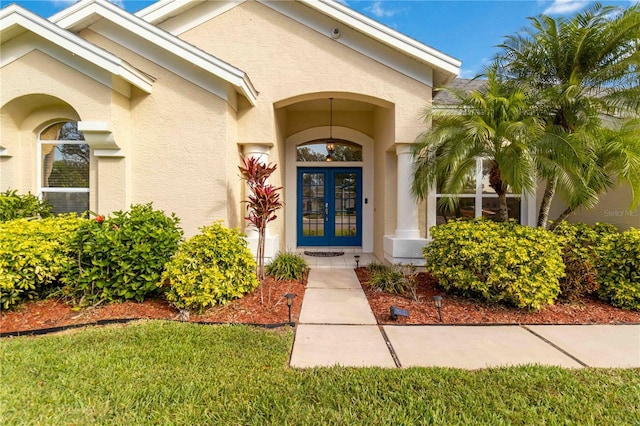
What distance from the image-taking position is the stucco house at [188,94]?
5.88 meters

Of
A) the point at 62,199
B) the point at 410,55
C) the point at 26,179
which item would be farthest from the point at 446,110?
the point at 26,179

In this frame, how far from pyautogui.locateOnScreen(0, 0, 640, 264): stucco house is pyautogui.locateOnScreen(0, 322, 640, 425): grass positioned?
3369 mm

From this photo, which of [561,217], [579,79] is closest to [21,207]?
[561,217]

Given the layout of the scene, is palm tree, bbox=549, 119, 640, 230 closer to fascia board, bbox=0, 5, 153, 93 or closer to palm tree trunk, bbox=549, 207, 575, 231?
palm tree trunk, bbox=549, 207, 575, 231

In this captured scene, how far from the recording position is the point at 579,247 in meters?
5.76

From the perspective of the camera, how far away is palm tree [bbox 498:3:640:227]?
214 inches

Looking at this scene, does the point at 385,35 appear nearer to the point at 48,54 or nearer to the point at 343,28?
the point at 343,28

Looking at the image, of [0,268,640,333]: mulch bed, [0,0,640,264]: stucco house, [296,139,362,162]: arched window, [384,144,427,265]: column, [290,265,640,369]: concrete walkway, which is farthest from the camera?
[296,139,362,162]: arched window

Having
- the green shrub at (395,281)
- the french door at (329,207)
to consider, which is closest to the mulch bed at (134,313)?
the green shrub at (395,281)

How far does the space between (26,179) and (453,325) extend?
8.96 m

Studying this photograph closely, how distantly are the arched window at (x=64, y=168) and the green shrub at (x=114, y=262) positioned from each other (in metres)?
2.08

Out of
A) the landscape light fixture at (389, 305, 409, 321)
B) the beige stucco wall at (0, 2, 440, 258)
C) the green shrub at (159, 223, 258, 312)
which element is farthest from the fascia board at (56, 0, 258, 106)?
the landscape light fixture at (389, 305, 409, 321)

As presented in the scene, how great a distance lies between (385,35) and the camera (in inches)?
264

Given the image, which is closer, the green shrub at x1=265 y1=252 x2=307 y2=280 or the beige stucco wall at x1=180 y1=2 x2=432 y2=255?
the green shrub at x1=265 y1=252 x2=307 y2=280
